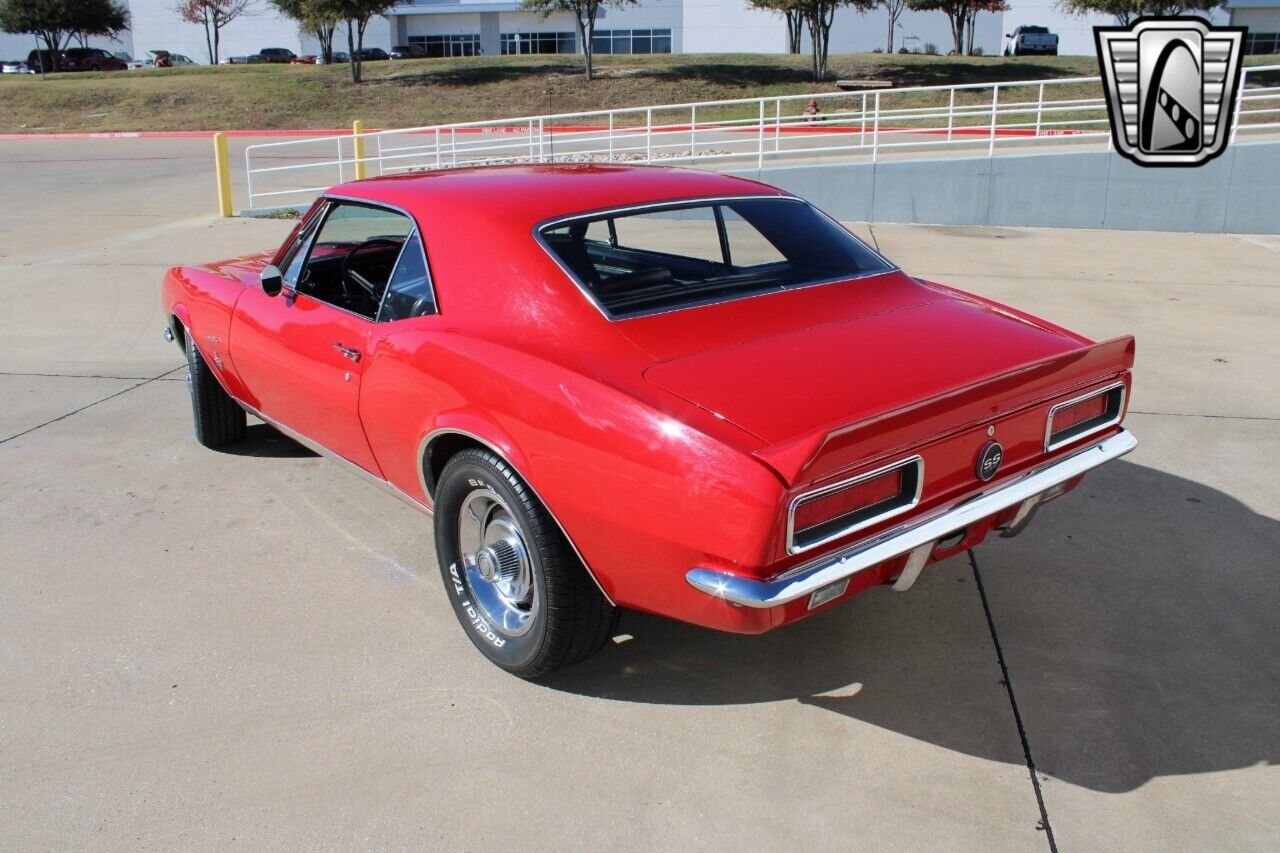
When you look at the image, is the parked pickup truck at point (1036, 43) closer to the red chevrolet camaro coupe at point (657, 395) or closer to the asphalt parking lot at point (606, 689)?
the asphalt parking lot at point (606, 689)

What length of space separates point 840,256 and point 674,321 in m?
1.02

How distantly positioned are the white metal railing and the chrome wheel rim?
846 cm

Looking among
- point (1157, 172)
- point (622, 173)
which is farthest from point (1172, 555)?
point (1157, 172)

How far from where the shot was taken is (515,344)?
3.28m

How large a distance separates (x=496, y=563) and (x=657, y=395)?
832mm

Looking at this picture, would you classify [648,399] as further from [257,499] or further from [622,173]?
[257,499]

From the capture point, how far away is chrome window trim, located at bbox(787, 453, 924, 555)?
8.75ft

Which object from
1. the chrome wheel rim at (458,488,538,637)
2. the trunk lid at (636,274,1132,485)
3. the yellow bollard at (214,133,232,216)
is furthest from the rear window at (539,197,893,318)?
the yellow bollard at (214,133,232,216)

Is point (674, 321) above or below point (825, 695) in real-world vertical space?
above

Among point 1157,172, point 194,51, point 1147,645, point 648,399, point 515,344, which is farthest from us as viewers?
point 194,51

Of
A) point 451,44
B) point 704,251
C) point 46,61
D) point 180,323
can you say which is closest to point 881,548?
point 704,251

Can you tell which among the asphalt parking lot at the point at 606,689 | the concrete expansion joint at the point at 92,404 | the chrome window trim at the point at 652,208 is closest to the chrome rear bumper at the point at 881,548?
the asphalt parking lot at the point at 606,689

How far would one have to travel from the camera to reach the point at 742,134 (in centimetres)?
2720

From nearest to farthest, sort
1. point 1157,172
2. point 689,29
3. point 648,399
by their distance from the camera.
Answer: point 648,399 < point 1157,172 < point 689,29
